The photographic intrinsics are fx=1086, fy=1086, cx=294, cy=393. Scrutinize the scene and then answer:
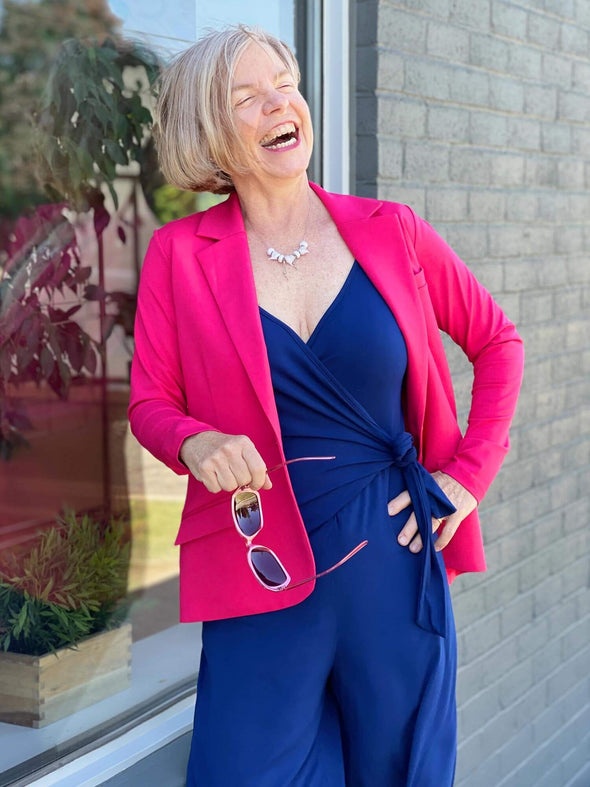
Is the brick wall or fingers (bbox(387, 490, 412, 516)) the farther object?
the brick wall

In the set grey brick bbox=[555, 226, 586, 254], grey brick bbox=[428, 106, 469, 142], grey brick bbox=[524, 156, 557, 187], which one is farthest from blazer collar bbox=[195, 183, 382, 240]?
grey brick bbox=[555, 226, 586, 254]

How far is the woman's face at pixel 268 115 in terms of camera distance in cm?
172

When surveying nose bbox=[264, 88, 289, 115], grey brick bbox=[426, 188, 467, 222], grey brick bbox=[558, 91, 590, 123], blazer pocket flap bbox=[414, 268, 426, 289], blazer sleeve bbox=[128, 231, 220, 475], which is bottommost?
blazer sleeve bbox=[128, 231, 220, 475]

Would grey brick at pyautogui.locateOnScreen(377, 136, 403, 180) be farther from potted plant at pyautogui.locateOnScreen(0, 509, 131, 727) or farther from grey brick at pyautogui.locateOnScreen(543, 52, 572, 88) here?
potted plant at pyautogui.locateOnScreen(0, 509, 131, 727)

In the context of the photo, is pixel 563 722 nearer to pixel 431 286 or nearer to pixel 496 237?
pixel 496 237

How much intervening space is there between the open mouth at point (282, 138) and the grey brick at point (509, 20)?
1.55 meters

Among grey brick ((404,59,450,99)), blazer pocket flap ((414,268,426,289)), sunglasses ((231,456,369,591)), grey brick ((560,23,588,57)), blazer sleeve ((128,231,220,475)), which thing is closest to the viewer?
sunglasses ((231,456,369,591))

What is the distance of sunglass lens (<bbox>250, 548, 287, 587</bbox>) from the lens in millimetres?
1675

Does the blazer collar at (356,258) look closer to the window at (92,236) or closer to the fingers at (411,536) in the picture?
the fingers at (411,536)

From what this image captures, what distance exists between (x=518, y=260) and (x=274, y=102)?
1711mm

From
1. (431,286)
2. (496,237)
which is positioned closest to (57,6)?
(496,237)

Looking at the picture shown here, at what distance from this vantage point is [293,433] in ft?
5.77

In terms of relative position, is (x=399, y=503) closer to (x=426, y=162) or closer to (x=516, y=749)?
(x=426, y=162)

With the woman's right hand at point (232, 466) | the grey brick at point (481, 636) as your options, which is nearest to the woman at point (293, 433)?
the woman's right hand at point (232, 466)
